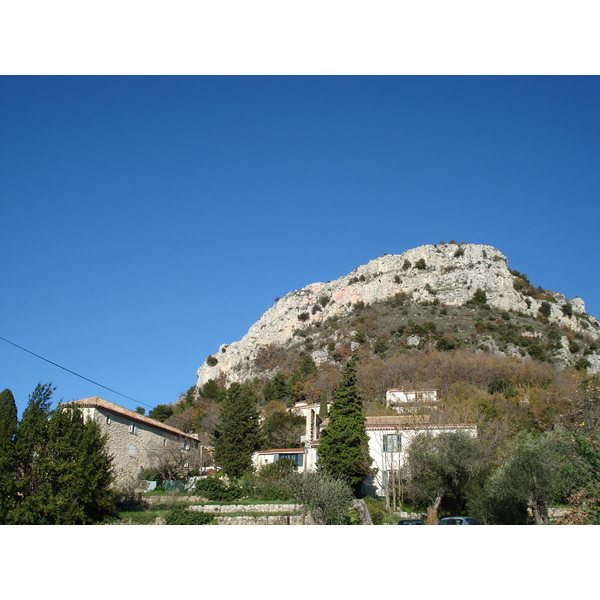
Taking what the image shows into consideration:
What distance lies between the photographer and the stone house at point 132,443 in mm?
27922

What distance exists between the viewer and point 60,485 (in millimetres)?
18469

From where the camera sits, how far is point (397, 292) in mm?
81500

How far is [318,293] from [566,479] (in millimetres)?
74588

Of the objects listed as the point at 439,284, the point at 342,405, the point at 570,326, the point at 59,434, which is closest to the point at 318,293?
the point at 439,284

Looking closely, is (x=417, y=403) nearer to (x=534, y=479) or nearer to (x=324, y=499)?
(x=534, y=479)

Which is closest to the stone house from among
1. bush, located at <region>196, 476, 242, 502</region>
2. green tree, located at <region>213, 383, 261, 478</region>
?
green tree, located at <region>213, 383, 261, 478</region>

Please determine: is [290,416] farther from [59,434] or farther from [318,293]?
[318,293]

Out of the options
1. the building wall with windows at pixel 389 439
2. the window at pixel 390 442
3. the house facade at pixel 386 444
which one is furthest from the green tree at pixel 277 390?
the window at pixel 390 442

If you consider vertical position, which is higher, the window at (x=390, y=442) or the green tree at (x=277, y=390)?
the green tree at (x=277, y=390)

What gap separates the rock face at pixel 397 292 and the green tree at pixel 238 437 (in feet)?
→ 101

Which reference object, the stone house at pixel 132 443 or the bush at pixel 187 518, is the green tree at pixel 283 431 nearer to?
the stone house at pixel 132 443

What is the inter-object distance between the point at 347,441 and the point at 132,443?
40.9 feet

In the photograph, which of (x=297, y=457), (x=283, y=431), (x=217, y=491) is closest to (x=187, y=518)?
(x=217, y=491)

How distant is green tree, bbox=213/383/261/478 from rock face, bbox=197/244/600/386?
30712 mm
